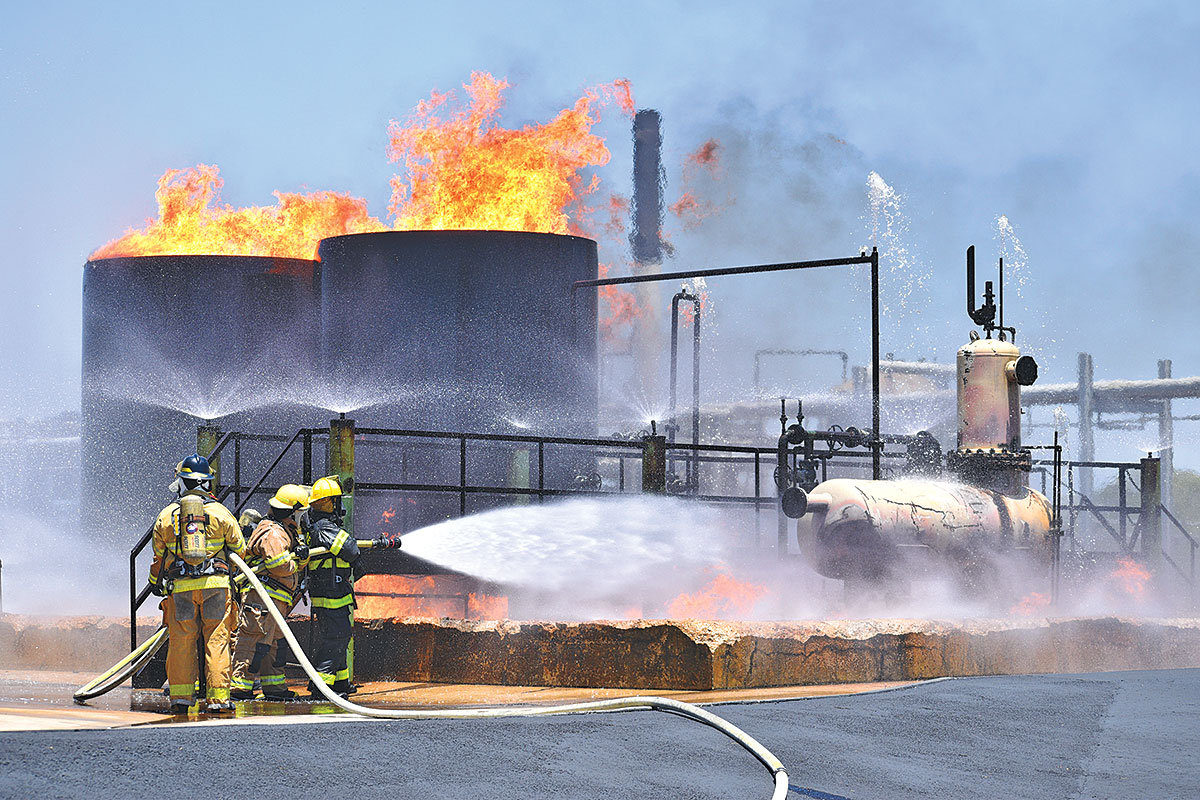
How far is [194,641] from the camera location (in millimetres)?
9758

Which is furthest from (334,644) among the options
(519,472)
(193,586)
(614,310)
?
(614,310)

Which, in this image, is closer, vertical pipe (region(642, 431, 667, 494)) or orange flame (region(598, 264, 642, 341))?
vertical pipe (region(642, 431, 667, 494))

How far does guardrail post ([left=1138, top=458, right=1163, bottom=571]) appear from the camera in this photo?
71.1 ft

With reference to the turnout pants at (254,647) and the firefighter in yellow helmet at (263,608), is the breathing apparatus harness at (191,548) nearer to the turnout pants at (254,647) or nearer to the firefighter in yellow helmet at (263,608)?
the firefighter in yellow helmet at (263,608)

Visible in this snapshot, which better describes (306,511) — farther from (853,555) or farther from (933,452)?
(933,452)

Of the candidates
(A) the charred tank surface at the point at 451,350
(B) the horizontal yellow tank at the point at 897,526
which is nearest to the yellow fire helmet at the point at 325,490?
(B) the horizontal yellow tank at the point at 897,526

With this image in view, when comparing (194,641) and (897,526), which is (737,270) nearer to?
(897,526)

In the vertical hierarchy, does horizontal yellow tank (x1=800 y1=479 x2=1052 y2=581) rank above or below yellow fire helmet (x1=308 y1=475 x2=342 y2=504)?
below

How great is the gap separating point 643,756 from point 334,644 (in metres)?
4.80

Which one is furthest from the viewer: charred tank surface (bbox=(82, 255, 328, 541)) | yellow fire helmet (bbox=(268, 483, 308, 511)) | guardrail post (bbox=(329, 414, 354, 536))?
charred tank surface (bbox=(82, 255, 328, 541))

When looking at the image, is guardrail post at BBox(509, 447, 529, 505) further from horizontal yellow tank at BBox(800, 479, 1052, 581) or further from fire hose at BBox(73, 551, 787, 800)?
fire hose at BBox(73, 551, 787, 800)

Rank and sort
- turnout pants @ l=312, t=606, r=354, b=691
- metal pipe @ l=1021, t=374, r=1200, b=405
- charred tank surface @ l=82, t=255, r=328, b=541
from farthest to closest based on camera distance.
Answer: metal pipe @ l=1021, t=374, r=1200, b=405
charred tank surface @ l=82, t=255, r=328, b=541
turnout pants @ l=312, t=606, r=354, b=691

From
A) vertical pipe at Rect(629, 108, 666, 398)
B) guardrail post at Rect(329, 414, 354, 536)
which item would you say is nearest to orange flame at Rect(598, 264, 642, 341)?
vertical pipe at Rect(629, 108, 666, 398)

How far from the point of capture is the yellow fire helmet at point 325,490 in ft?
36.7
